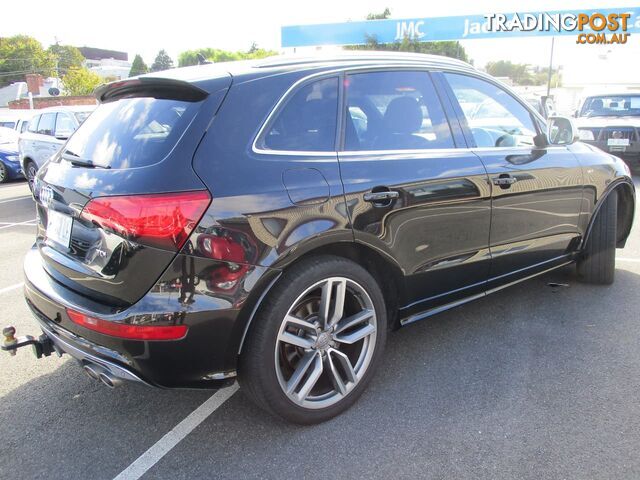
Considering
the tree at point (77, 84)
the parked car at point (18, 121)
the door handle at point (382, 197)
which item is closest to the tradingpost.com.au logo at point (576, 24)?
the parked car at point (18, 121)

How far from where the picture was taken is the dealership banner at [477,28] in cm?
2191

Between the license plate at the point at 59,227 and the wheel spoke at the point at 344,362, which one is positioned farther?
the wheel spoke at the point at 344,362

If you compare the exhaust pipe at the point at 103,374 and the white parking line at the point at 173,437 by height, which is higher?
the exhaust pipe at the point at 103,374

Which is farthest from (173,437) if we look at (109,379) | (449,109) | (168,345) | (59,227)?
(449,109)

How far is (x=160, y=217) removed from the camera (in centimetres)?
210

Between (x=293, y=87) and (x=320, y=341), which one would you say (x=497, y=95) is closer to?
(x=293, y=87)

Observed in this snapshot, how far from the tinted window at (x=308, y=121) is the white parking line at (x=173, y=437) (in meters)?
1.45

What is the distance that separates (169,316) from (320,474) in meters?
0.97

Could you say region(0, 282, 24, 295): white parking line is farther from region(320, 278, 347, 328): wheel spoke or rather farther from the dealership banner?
the dealership banner

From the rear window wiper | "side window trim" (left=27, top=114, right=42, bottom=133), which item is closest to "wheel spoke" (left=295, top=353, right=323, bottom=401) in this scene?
the rear window wiper

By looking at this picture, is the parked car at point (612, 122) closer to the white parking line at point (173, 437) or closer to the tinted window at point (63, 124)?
the white parking line at point (173, 437)

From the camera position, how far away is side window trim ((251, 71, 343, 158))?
240 centimetres

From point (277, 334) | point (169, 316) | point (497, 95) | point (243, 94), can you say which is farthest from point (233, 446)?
point (497, 95)

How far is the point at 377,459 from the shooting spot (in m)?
2.42
